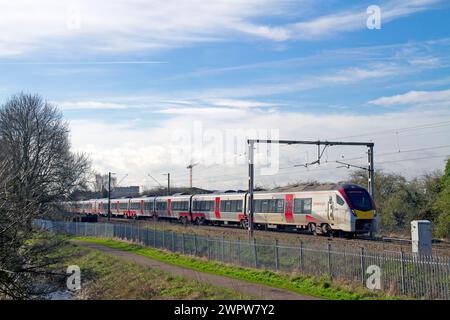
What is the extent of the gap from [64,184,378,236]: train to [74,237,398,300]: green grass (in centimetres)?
889

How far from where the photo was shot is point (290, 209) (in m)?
36.5

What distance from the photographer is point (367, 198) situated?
3180cm

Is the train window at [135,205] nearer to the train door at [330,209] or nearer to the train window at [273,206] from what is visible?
the train window at [273,206]

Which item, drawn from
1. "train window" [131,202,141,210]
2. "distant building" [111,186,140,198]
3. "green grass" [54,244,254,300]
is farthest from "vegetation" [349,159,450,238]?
"distant building" [111,186,140,198]

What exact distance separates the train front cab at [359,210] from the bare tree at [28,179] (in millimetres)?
16289

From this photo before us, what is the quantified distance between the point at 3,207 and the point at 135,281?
31.9 feet

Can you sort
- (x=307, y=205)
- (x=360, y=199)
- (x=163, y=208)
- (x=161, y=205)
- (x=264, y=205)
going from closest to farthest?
1. (x=360, y=199)
2. (x=307, y=205)
3. (x=264, y=205)
4. (x=163, y=208)
5. (x=161, y=205)

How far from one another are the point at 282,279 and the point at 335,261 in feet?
6.88

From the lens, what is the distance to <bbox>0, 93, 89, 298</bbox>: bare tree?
1612cm

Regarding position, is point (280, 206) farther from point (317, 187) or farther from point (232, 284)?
point (232, 284)

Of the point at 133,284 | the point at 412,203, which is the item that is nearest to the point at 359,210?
the point at 133,284

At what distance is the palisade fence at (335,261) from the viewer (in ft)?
51.6

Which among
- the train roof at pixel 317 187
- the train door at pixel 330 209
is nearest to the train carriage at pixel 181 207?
the train roof at pixel 317 187
